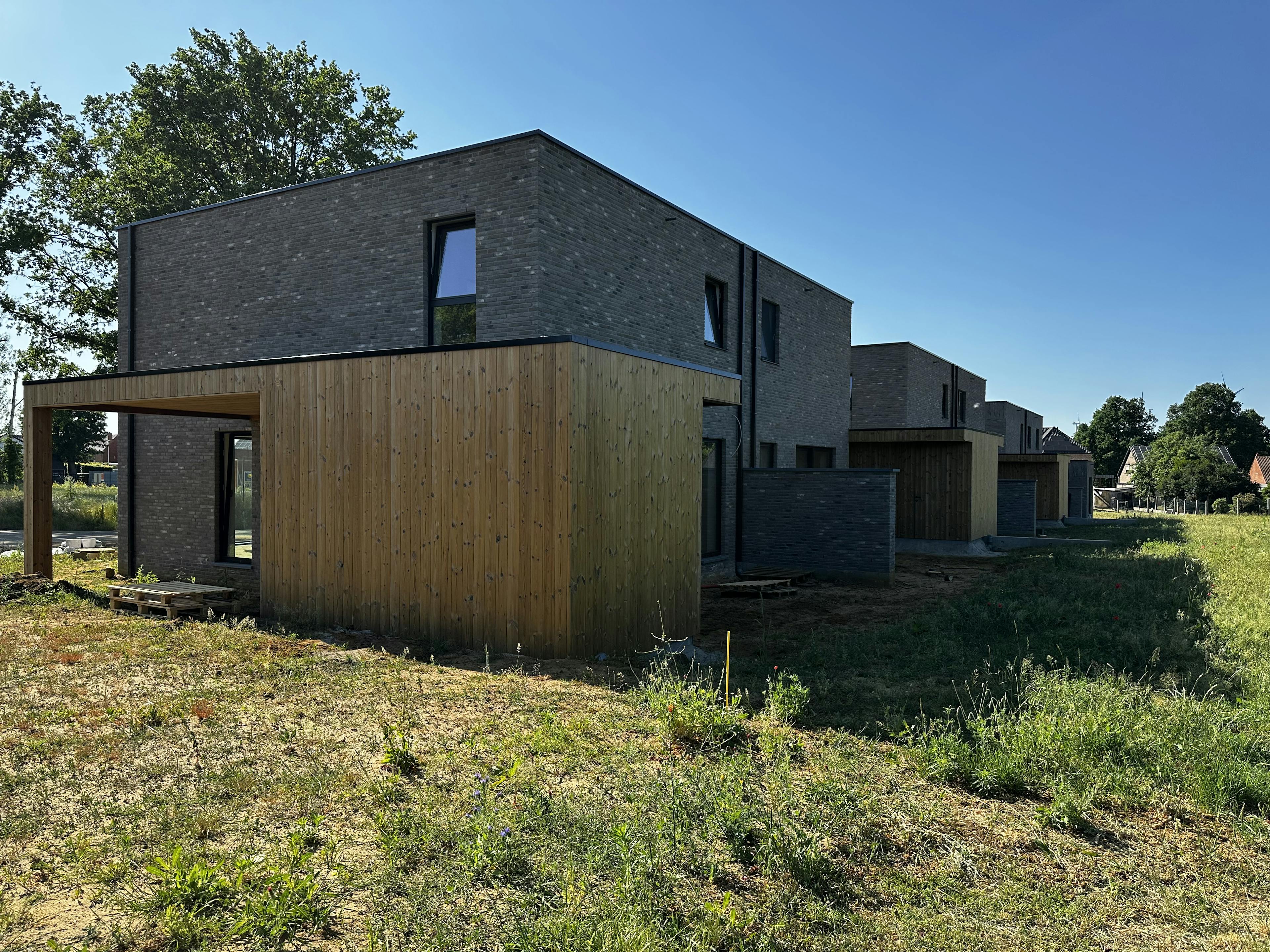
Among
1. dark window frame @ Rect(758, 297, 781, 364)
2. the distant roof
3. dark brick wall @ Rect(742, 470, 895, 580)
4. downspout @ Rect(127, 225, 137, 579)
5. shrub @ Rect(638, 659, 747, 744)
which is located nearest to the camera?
shrub @ Rect(638, 659, 747, 744)

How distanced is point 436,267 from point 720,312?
19.5 feet

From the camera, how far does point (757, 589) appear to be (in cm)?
1274

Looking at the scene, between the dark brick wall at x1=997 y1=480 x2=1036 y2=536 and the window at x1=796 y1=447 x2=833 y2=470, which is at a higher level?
the window at x1=796 y1=447 x2=833 y2=470

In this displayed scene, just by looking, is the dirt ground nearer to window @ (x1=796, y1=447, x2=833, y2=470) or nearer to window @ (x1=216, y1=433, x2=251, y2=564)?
window @ (x1=796, y1=447, x2=833, y2=470)

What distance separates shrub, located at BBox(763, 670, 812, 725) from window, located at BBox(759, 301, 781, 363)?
467 inches

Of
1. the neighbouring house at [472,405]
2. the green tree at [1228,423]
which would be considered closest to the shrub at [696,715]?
the neighbouring house at [472,405]

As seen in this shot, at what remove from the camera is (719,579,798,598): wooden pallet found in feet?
41.5

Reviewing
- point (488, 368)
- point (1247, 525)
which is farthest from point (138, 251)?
point (1247, 525)

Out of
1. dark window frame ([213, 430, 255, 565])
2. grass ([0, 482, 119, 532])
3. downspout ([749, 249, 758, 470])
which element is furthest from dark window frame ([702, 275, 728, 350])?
grass ([0, 482, 119, 532])

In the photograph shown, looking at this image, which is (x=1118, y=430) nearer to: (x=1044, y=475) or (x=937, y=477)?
(x=1044, y=475)

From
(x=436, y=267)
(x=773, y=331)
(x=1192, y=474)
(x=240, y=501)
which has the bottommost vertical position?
(x=240, y=501)

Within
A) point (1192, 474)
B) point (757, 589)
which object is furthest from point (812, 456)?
point (1192, 474)

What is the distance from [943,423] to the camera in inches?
1171

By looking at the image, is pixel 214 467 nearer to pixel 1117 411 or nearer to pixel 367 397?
pixel 367 397
